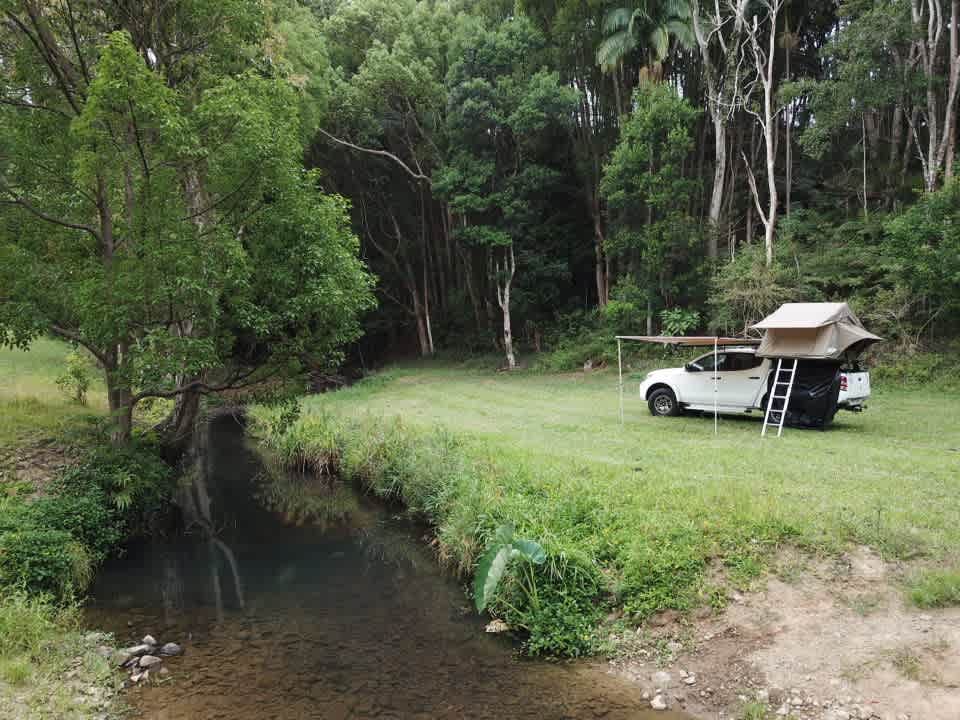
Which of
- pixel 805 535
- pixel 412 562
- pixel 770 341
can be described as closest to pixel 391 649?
pixel 412 562

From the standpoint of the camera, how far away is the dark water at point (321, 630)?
5062 millimetres

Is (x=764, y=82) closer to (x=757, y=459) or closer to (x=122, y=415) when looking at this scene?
(x=757, y=459)

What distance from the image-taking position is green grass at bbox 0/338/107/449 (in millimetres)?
11032

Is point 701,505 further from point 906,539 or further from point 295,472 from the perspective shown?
point 295,472

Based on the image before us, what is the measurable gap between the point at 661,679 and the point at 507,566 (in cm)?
181

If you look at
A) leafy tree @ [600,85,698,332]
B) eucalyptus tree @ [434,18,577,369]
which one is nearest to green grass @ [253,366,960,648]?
leafy tree @ [600,85,698,332]

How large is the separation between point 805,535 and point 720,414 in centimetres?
785

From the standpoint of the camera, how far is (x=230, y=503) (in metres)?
11.6

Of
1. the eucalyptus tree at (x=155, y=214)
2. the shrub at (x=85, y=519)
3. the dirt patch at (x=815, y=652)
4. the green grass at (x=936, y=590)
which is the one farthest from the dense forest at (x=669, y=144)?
the shrub at (x=85, y=519)

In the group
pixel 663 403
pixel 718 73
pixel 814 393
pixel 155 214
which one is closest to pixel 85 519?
pixel 155 214

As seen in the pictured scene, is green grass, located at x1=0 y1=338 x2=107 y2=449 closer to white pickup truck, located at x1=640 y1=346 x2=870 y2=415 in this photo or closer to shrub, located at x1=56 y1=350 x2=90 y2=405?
shrub, located at x1=56 y1=350 x2=90 y2=405

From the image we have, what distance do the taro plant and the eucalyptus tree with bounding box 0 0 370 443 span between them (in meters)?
4.76

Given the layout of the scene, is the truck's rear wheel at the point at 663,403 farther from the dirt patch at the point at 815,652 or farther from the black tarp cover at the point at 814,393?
the dirt patch at the point at 815,652

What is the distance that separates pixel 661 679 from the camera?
5.03 m
